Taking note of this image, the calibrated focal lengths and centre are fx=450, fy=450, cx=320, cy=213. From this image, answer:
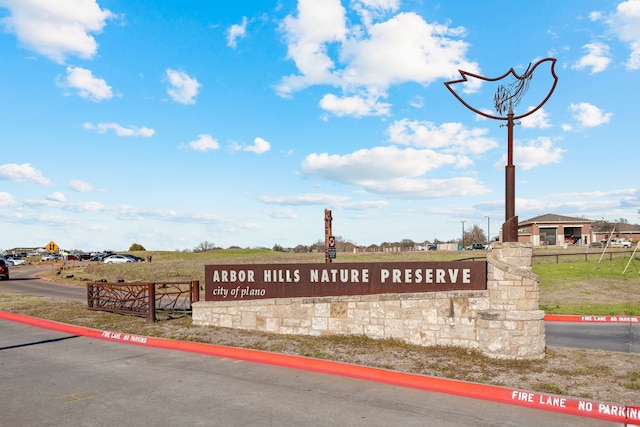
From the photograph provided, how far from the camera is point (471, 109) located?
1295 cm

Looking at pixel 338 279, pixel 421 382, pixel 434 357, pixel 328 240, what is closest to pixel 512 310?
pixel 434 357

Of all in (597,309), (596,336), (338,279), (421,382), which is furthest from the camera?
(597,309)

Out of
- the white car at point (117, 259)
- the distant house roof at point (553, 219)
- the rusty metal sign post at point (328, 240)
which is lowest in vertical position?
the white car at point (117, 259)

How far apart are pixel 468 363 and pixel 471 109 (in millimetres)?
6993

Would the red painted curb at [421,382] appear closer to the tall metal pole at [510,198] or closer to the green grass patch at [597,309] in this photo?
the tall metal pole at [510,198]

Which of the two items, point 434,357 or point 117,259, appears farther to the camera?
point 117,259

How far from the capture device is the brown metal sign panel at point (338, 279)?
495 inches

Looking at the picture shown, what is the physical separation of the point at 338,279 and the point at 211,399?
6306 mm

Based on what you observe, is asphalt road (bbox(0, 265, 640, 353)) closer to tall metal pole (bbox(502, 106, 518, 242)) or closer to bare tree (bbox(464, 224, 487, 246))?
tall metal pole (bbox(502, 106, 518, 242))

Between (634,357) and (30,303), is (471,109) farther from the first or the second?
(30,303)

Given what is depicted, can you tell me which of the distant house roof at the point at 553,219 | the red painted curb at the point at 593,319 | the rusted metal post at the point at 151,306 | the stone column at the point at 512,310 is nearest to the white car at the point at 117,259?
the rusted metal post at the point at 151,306

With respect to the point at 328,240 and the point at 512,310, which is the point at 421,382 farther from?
the point at 328,240

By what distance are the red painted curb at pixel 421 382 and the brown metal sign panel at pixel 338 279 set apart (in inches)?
114

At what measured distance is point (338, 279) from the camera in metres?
13.8
